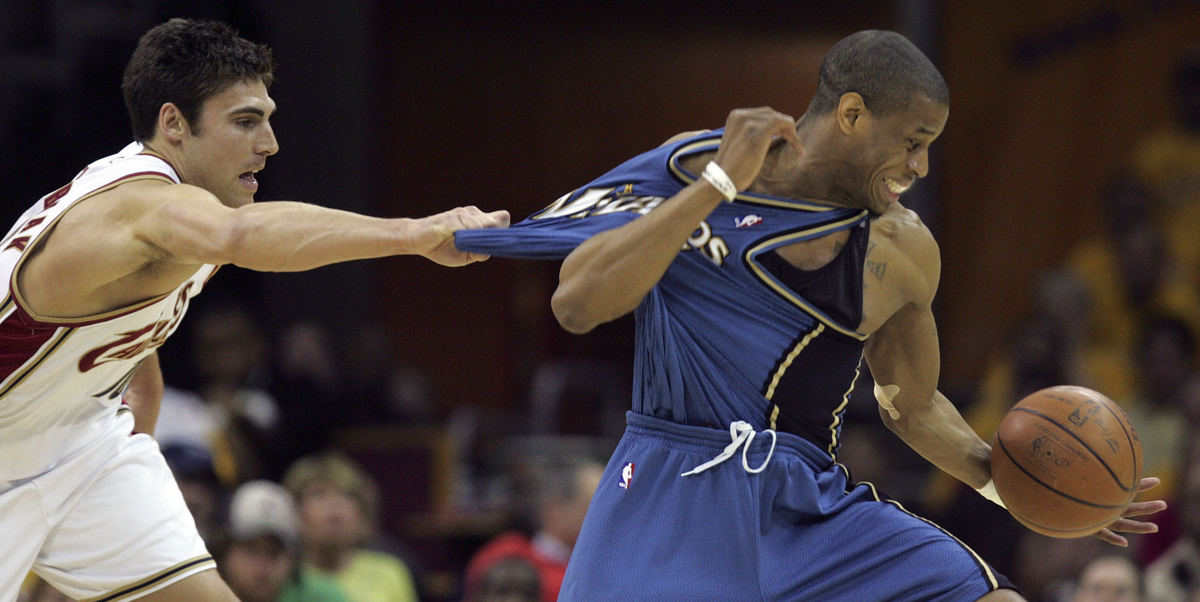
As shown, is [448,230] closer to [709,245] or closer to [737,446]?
[709,245]

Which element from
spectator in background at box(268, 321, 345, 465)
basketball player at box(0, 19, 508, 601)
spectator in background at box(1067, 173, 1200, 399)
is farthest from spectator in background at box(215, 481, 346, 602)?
spectator in background at box(1067, 173, 1200, 399)

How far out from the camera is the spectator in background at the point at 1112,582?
21.6 ft

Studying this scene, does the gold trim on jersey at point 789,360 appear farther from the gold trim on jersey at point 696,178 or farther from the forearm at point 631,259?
the forearm at point 631,259

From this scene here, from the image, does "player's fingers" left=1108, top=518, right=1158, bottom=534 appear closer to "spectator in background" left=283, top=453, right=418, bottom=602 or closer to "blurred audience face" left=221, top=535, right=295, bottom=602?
"blurred audience face" left=221, top=535, right=295, bottom=602

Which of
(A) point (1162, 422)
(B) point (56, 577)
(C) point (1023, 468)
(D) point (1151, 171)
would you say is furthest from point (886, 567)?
(D) point (1151, 171)

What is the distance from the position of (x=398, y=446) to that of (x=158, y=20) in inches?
163

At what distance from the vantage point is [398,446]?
A: 10.5 meters

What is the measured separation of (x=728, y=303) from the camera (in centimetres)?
384

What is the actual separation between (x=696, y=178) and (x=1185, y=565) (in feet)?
14.2

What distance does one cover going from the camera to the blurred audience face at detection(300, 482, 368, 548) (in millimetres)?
7984

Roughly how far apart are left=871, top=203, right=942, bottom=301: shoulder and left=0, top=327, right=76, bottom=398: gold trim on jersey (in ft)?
7.51

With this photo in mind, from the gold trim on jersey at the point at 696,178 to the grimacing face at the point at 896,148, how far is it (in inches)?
6.1

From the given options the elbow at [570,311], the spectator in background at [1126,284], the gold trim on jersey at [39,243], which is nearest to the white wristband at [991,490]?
the elbow at [570,311]

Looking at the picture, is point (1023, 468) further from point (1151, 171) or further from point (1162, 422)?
point (1151, 171)
